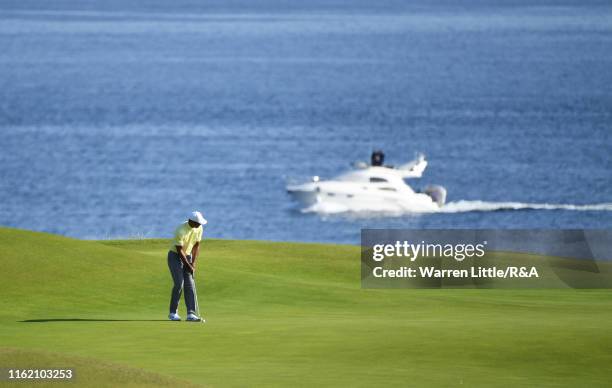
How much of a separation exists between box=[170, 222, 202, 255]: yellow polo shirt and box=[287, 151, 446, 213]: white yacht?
72.5 meters

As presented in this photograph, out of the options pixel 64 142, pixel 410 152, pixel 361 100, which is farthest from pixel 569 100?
pixel 64 142

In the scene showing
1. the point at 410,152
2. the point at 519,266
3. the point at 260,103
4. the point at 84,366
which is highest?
the point at 260,103

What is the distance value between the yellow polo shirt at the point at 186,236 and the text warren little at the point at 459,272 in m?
10.5

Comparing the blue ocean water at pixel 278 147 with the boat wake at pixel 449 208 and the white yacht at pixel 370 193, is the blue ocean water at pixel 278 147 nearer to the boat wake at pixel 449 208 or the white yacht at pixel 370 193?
the boat wake at pixel 449 208

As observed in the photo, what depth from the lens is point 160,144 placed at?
132125mm

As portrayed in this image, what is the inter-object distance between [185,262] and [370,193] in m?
74.3

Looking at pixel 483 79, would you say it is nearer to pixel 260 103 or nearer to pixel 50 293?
pixel 260 103

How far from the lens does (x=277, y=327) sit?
72.4ft

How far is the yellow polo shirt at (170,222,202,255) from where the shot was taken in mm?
22875

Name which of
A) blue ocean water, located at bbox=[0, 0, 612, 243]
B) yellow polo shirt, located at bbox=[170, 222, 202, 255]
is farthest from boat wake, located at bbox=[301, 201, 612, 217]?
yellow polo shirt, located at bbox=[170, 222, 202, 255]

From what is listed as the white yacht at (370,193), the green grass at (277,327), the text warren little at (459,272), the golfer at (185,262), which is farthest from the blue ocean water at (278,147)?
the golfer at (185,262)

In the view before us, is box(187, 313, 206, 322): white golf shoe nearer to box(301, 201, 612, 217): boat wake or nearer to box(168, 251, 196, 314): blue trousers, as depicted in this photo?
box(168, 251, 196, 314): blue trousers

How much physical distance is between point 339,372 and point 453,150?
106992 millimetres

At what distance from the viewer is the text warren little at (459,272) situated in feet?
108
